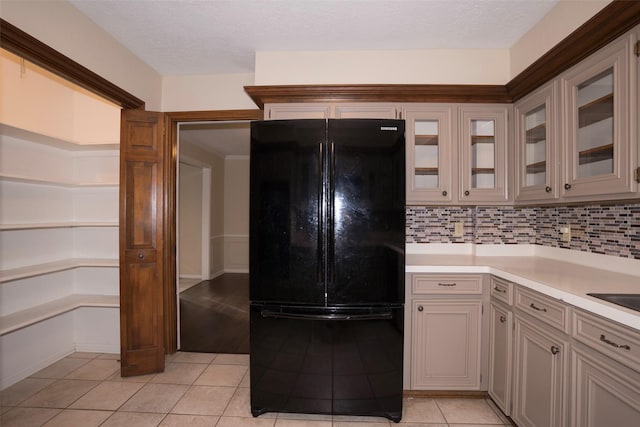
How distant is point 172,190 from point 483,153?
2718mm

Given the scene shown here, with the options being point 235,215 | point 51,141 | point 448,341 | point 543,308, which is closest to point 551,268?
point 543,308

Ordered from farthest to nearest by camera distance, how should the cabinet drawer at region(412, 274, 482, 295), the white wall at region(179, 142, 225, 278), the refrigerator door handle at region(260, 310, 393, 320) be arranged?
1. the white wall at region(179, 142, 225, 278)
2. the cabinet drawer at region(412, 274, 482, 295)
3. the refrigerator door handle at region(260, 310, 393, 320)

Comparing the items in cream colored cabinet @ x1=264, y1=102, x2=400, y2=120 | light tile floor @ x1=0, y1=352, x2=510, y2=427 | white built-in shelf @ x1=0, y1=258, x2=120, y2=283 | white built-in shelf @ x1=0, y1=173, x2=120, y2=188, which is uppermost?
cream colored cabinet @ x1=264, y1=102, x2=400, y2=120

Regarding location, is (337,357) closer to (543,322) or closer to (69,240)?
(543,322)

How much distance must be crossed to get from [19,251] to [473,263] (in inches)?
136

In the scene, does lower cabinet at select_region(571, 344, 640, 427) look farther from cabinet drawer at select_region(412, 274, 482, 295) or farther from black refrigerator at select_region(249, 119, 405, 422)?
black refrigerator at select_region(249, 119, 405, 422)

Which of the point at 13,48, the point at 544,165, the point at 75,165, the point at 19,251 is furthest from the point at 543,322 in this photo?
the point at 75,165

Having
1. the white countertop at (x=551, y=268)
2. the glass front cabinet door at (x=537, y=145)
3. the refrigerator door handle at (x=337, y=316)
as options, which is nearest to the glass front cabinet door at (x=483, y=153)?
the glass front cabinet door at (x=537, y=145)

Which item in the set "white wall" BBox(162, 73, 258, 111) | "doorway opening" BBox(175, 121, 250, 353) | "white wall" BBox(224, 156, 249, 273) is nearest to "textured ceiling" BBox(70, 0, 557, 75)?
"white wall" BBox(162, 73, 258, 111)

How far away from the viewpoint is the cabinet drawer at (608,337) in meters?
1.10

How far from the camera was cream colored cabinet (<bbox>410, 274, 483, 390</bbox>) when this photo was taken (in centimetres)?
208

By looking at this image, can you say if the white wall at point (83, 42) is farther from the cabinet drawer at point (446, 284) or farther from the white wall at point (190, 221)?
the white wall at point (190, 221)

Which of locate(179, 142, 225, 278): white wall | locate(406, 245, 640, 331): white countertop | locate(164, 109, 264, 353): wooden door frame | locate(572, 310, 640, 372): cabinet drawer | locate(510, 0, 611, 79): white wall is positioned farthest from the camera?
locate(179, 142, 225, 278): white wall

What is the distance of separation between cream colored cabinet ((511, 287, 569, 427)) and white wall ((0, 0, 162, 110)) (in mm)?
3115
